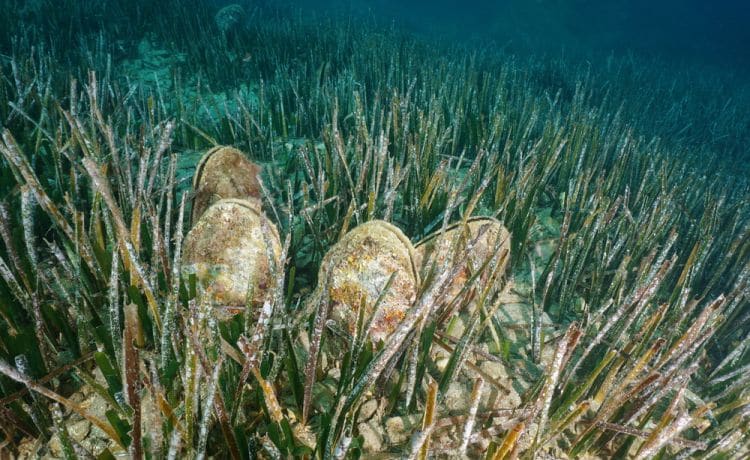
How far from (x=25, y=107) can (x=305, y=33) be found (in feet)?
18.1

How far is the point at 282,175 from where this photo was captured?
9.68 ft

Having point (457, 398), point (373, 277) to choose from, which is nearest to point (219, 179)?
point (373, 277)

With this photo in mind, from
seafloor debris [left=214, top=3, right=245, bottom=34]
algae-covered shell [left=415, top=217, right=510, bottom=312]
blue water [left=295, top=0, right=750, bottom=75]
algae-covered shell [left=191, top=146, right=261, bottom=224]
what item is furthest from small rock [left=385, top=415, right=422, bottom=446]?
blue water [left=295, top=0, right=750, bottom=75]

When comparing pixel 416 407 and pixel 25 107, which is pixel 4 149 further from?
pixel 25 107

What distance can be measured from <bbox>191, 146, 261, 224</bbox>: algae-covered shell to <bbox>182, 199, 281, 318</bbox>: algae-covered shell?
378 mm

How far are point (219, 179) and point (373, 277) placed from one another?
41.5 inches

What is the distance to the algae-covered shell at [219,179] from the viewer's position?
1949 millimetres

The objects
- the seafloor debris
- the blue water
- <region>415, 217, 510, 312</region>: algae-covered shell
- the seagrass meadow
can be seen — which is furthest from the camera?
the blue water

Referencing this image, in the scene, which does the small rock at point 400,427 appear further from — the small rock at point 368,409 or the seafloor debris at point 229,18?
the seafloor debris at point 229,18

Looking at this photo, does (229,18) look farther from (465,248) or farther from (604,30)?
(604,30)

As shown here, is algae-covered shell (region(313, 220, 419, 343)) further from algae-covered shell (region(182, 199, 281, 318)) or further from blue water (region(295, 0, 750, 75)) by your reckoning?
blue water (region(295, 0, 750, 75))

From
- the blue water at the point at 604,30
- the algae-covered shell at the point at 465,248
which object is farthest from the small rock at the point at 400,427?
the blue water at the point at 604,30

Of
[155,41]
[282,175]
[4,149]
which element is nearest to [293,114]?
[282,175]

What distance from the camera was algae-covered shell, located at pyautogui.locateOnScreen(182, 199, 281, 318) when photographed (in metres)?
1.57
